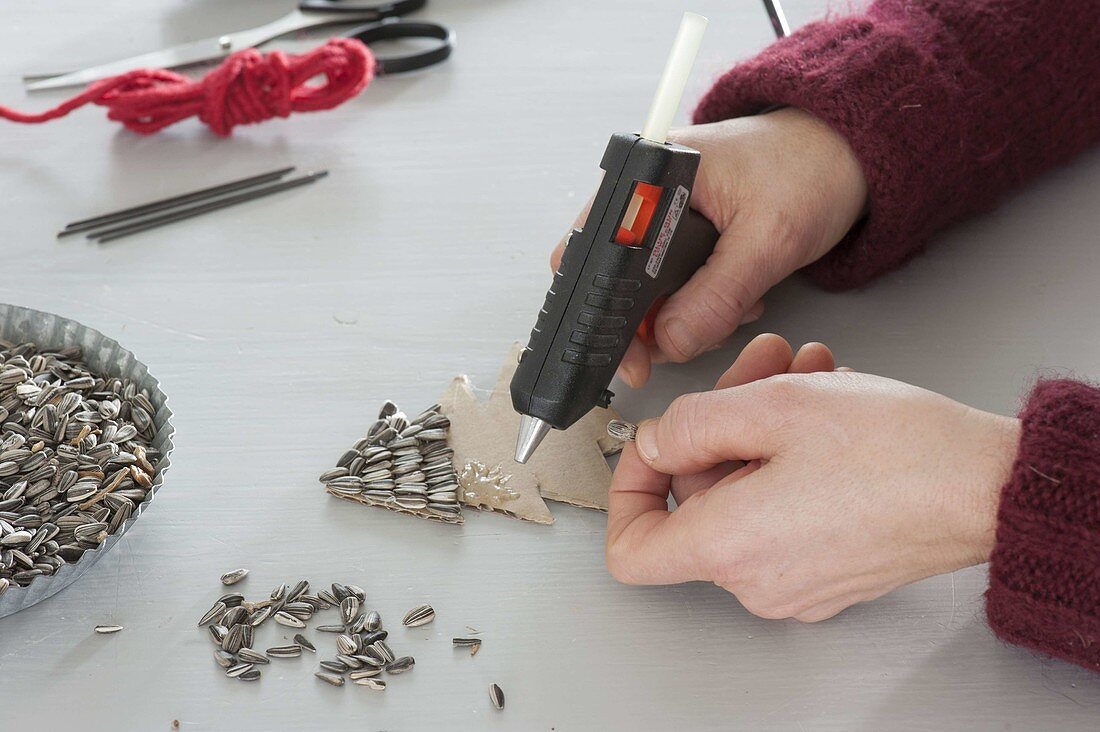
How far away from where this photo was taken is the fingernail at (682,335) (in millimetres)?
883

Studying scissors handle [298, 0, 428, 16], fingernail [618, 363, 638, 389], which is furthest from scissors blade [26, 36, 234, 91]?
fingernail [618, 363, 638, 389]

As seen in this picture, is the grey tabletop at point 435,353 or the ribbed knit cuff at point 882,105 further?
the ribbed knit cuff at point 882,105

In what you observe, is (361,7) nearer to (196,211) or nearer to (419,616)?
(196,211)

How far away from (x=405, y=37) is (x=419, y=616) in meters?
0.95

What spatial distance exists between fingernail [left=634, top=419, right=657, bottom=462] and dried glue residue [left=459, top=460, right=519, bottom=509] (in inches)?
4.6

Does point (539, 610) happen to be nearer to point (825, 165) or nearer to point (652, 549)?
point (652, 549)

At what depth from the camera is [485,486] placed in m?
0.83

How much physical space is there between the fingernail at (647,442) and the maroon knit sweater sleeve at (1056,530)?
24cm

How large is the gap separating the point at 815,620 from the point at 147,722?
18.3 inches

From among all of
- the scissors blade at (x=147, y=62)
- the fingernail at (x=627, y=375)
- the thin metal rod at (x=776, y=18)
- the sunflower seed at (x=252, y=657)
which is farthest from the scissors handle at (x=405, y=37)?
the sunflower seed at (x=252, y=657)

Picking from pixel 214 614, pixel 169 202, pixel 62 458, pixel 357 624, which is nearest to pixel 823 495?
pixel 357 624

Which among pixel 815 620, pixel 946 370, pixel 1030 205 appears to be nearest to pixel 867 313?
pixel 946 370

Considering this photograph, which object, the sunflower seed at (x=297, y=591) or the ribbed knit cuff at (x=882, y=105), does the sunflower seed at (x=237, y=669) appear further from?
the ribbed knit cuff at (x=882, y=105)

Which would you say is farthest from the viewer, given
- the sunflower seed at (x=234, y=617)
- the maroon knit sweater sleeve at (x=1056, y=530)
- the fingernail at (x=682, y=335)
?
the fingernail at (x=682, y=335)
